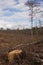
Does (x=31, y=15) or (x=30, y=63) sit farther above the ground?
(x=31, y=15)

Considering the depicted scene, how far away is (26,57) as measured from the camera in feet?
33.7

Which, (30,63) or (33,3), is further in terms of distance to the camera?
(33,3)

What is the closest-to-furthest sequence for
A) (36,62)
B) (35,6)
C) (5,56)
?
1. (36,62)
2. (5,56)
3. (35,6)

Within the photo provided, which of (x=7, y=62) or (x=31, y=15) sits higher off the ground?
(x=31, y=15)

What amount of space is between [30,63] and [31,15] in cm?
1852

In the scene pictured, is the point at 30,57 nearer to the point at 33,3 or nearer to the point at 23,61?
the point at 23,61

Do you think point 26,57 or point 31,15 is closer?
point 26,57

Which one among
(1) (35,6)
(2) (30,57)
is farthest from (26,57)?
(1) (35,6)

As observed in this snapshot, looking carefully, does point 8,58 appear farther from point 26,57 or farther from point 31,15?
point 31,15

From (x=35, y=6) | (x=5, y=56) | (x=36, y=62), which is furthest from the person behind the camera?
(x=35, y=6)

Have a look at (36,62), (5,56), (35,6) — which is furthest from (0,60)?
(35,6)

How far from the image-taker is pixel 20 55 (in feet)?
33.3

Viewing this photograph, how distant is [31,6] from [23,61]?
18067mm

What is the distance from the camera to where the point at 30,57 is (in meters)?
10.1
